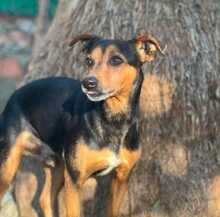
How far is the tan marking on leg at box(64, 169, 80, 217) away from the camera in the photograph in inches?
255

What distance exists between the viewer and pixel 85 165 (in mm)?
6379

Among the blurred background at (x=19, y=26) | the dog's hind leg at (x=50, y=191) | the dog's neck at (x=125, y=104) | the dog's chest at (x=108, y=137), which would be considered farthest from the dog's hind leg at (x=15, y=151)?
the blurred background at (x=19, y=26)

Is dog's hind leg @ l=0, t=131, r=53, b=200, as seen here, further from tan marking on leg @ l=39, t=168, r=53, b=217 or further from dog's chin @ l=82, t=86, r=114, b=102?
dog's chin @ l=82, t=86, r=114, b=102

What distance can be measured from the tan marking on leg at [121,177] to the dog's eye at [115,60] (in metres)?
0.80

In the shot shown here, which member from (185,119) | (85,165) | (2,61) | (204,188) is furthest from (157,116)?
(2,61)

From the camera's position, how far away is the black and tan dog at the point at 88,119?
245 inches

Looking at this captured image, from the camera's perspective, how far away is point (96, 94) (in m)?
6.05

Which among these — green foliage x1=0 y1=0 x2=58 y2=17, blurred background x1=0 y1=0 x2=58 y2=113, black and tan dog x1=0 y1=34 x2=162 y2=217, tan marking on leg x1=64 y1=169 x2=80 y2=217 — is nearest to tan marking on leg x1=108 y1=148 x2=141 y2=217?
black and tan dog x1=0 y1=34 x2=162 y2=217

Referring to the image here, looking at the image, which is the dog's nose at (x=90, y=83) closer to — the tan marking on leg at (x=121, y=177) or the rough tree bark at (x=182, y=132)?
the tan marking on leg at (x=121, y=177)

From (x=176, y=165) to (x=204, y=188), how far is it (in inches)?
14.6

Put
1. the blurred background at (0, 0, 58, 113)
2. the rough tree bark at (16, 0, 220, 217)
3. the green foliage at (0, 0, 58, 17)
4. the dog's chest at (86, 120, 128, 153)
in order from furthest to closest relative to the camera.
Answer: the green foliage at (0, 0, 58, 17) < the blurred background at (0, 0, 58, 113) < the rough tree bark at (16, 0, 220, 217) < the dog's chest at (86, 120, 128, 153)

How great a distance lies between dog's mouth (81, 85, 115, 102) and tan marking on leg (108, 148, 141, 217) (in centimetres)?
61

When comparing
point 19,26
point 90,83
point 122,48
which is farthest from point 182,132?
point 19,26

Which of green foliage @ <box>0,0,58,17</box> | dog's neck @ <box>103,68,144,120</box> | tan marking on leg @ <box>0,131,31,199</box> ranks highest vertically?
green foliage @ <box>0,0,58,17</box>
